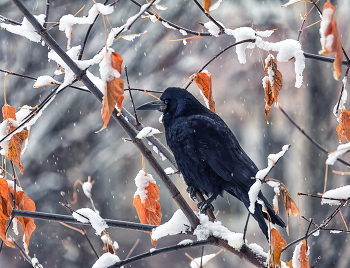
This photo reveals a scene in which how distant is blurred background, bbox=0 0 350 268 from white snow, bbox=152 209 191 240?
4.54 metres

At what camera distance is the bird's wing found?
201 centimetres

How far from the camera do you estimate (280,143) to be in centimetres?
654

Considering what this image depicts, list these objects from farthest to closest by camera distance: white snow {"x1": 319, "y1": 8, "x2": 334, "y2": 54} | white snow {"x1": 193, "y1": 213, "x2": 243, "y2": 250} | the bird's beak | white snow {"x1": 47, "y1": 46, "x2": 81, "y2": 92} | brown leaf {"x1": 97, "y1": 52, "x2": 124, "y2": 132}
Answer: the bird's beak < white snow {"x1": 193, "y1": 213, "x2": 243, "y2": 250} < white snow {"x1": 47, "y1": 46, "x2": 81, "y2": 92} < brown leaf {"x1": 97, "y1": 52, "x2": 124, "y2": 132} < white snow {"x1": 319, "y1": 8, "x2": 334, "y2": 54}

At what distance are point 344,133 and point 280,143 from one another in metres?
5.50

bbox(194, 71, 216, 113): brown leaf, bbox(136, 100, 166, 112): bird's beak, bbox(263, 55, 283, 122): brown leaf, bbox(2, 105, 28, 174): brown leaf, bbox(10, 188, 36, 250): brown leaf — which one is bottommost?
bbox(10, 188, 36, 250): brown leaf

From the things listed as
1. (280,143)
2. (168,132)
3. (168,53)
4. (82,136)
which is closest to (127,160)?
(82,136)

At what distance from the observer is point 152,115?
6.75 meters

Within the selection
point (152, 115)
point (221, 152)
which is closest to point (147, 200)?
point (221, 152)

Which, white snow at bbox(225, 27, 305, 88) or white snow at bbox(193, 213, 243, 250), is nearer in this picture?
white snow at bbox(225, 27, 305, 88)

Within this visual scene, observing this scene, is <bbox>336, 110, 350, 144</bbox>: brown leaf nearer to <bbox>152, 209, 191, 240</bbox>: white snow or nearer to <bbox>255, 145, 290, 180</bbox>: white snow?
<bbox>255, 145, 290, 180</bbox>: white snow

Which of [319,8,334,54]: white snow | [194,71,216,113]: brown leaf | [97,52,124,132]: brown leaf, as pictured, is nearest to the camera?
[319,8,334,54]: white snow

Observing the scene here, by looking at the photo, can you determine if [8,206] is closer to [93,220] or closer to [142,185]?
[93,220]

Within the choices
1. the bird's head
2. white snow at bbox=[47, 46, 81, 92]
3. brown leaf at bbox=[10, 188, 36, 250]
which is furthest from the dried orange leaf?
the bird's head

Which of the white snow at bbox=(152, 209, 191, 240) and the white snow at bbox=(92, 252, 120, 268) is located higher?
the white snow at bbox=(152, 209, 191, 240)
